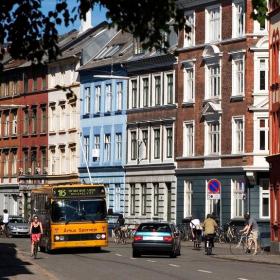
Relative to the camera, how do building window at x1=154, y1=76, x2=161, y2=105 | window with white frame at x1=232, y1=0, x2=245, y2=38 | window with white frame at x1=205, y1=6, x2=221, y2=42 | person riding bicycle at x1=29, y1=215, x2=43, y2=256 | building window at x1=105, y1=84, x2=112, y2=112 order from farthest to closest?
building window at x1=105, y1=84, x2=112, y2=112 → building window at x1=154, y1=76, x2=161, y2=105 → window with white frame at x1=205, y1=6, x2=221, y2=42 → window with white frame at x1=232, y1=0, x2=245, y2=38 → person riding bicycle at x1=29, y1=215, x2=43, y2=256

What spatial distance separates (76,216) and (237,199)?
63.4 feet

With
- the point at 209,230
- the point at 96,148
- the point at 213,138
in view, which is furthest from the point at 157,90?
the point at 209,230

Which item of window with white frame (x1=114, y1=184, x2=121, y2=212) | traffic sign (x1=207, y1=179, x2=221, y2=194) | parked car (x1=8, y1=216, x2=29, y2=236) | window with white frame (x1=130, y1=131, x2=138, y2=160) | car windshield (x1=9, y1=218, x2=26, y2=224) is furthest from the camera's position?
window with white frame (x1=114, y1=184, x2=121, y2=212)

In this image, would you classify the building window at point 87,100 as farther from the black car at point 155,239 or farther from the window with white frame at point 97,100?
the black car at point 155,239

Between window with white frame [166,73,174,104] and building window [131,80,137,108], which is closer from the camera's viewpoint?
window with white frame [166,73,174,104]

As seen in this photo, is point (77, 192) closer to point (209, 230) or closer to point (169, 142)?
point (209, 230)

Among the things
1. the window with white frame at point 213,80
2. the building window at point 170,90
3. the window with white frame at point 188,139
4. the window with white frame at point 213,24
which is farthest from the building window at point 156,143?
the window with white frame at point 213,24

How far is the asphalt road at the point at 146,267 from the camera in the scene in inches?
1307

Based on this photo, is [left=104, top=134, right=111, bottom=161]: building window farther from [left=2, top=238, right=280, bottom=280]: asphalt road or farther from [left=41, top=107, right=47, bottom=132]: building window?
[left=2, top=238, right=280, bottom=280]: asphalt road

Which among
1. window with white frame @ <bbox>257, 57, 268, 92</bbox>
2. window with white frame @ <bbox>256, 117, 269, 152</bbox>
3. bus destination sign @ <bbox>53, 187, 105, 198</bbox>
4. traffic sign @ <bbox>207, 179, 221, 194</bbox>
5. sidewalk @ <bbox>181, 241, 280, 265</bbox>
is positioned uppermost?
window with white frame @ <bbox>257, 57, 268, 92</bbox>

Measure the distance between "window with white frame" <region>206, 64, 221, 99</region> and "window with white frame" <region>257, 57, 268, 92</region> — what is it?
361cm

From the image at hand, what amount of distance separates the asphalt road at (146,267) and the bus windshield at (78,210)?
1435mm

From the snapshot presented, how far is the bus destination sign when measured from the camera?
49969 mm

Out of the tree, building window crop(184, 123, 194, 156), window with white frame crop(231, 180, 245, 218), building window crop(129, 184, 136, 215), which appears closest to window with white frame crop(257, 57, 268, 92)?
window with white frame crop(231, 180, 245, 218)
